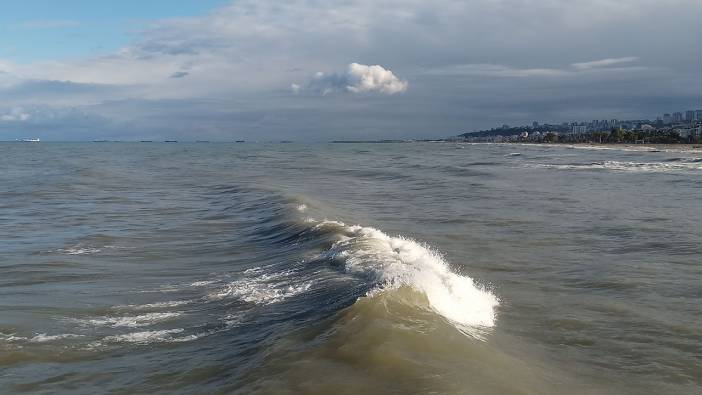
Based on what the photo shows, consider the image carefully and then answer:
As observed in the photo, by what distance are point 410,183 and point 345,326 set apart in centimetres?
3154

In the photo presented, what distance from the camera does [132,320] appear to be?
32.3ft

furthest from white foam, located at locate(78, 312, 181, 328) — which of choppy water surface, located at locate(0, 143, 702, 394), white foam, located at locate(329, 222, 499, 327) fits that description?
white foam, located at locate(329, 222, 499, 327)

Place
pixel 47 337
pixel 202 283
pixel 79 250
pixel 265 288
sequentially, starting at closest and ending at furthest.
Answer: pixel 47 337 < pixel 265 288 < pixel 202 283 < pixel 79 250

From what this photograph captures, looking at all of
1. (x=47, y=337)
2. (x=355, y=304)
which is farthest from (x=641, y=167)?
(x=47, y=337)

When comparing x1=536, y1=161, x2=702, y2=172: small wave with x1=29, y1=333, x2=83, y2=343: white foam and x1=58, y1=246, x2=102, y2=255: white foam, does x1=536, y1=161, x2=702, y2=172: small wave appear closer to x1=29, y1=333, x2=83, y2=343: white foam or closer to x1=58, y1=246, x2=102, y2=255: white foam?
x1=58, y1=246, x2=102, y2=255: white foam

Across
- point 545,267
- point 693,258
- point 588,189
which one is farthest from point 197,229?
point 588,189

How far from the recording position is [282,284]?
39.6ft

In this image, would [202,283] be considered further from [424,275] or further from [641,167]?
[641,167]

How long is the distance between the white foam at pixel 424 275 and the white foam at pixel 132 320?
12.0 ft

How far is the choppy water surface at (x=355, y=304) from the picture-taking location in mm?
7305

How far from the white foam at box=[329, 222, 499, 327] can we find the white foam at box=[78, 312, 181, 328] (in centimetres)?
366

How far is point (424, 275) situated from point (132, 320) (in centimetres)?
511

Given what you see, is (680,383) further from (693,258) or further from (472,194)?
(472,194)

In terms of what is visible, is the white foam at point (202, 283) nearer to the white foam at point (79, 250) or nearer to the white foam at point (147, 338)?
the white foam at point (147, 338)
